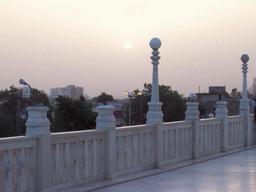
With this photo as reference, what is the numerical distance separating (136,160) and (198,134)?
2900 millimetres

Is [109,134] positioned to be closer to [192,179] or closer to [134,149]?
[134,149]

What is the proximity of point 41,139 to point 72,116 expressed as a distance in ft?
202

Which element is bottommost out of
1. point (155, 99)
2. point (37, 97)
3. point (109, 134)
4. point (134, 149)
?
point (134, 149)

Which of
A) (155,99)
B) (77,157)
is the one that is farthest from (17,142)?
(155,99)

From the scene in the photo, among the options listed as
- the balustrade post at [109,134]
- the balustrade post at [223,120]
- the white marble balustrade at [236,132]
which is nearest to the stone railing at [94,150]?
the balustrade post at [109,134]

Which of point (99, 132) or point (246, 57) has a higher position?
point (246, 57)

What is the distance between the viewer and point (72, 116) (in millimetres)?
66750

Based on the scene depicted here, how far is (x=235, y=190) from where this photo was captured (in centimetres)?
676

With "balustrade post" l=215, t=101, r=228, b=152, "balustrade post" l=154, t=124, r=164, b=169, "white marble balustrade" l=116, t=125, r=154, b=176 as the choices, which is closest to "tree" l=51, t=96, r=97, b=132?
"balustrade post" l=215, t=101, r=228, b=152

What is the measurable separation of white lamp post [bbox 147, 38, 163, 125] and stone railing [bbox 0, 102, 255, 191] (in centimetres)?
18

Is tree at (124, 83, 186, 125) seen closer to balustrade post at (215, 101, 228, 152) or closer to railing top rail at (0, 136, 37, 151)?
balustrade post at (215, 101, 228, 152)

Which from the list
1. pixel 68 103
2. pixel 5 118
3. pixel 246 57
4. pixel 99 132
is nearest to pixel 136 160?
pixel 99 132

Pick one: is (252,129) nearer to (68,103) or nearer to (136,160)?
(136,160)

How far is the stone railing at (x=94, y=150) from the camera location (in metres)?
5.58
